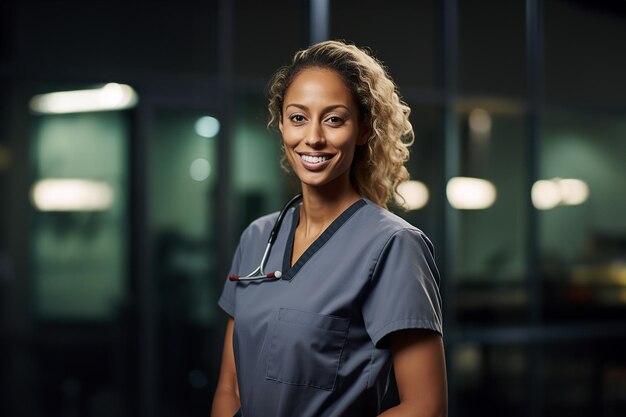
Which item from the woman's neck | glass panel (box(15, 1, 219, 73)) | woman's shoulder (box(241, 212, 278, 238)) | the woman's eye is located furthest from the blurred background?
the woman's eye

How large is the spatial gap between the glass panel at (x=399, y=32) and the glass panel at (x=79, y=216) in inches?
55.2

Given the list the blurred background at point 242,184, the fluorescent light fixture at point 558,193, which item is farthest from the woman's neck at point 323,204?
the fluorescent light fixture at point 558,193

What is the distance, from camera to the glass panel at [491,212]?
4.65 m

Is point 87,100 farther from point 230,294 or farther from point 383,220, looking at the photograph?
point 383,220

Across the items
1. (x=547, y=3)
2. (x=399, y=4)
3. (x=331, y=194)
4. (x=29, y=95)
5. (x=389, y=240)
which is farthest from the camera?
(x=547, y=3)

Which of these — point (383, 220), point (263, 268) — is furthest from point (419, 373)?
point (263, 268)

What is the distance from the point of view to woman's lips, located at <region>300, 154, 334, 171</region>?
4.42 feet

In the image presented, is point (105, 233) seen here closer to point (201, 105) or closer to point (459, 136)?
point (201, 105)

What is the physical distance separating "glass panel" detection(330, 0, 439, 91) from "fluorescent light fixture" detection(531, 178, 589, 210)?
0.94 meters

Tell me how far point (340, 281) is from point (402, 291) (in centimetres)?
11

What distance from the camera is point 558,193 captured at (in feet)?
16.2

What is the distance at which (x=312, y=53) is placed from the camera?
139 cm

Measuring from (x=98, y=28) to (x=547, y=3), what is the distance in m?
2.71

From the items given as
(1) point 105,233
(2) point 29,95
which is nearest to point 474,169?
(1) point 105,233
